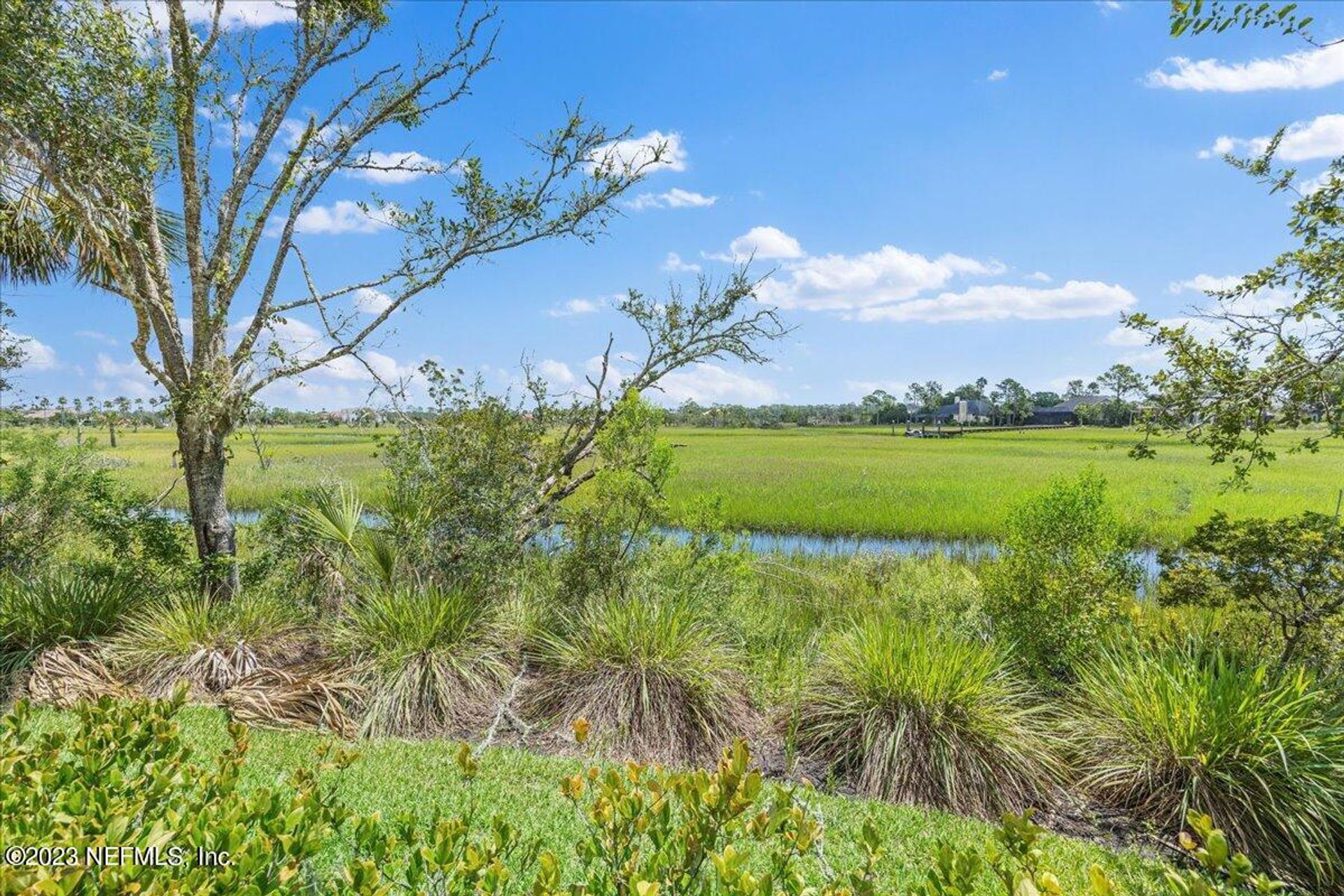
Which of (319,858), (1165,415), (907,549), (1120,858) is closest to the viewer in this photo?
(319,858)

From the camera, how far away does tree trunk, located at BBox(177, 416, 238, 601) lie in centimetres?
685

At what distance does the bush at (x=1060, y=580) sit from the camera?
6.25 meters

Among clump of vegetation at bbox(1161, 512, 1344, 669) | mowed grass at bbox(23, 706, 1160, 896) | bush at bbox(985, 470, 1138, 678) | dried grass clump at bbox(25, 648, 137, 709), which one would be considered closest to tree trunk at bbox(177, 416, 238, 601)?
dried grass clump at bbox(25, 648, 137, 709)

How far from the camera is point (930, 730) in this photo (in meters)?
5.13

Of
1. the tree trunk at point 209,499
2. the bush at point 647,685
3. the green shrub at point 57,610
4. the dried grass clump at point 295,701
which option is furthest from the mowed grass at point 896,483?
the dried grass clump at point 295,701

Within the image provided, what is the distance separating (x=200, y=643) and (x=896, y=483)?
2276 cm

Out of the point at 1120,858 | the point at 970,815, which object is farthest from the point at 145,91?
the point at 1120,858

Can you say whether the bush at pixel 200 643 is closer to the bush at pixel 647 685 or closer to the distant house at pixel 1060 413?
the bush at pixel 647 685

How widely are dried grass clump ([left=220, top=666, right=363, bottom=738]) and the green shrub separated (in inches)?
72.1

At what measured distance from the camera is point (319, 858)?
3.28m

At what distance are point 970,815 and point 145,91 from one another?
911 centimetres

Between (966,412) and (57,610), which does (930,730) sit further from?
(966,412)

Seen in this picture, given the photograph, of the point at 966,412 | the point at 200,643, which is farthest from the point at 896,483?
the point at 966,412

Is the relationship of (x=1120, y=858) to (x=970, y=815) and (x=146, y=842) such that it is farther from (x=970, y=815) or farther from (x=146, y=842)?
(x=146, y=842)
